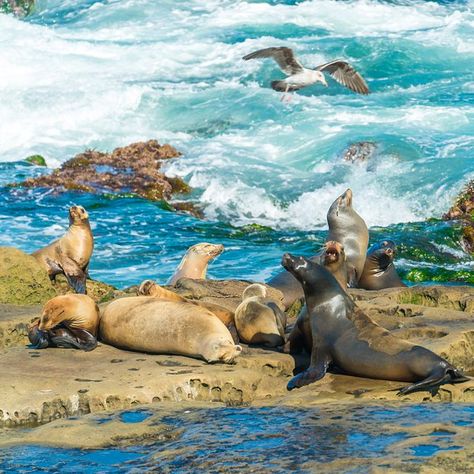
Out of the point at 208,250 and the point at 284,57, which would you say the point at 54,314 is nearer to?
the point at 208,250

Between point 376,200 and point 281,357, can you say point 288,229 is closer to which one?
point 376,200

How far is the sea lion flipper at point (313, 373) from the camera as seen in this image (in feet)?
Result: 20.9

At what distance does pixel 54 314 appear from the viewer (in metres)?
7.23

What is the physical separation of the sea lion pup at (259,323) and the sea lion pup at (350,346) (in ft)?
1.06

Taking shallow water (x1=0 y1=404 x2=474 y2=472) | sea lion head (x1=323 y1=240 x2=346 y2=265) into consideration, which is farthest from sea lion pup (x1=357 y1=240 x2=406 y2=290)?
shallow water (x1=0 y1=404 x2=474 y2=472)

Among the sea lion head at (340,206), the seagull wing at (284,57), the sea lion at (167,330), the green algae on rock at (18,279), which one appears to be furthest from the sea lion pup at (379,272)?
the seagull wing at (284,57)

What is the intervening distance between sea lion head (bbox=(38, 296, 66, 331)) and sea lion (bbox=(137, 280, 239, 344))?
2.36 feet

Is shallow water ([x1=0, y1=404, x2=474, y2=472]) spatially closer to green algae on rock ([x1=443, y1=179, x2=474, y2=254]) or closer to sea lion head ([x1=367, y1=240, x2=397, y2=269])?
sea lion head ([x1=367, y1=240, x2=397, y2=269])

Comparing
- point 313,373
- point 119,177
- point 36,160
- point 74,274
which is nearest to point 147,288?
point 313,373

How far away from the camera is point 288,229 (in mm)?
15977

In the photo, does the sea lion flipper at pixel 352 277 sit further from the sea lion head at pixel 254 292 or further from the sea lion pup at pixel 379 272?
the sea lion head at pixel 254 292

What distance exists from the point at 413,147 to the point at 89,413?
1525 cm

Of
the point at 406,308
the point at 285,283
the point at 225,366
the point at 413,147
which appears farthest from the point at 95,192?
the point at 225,366

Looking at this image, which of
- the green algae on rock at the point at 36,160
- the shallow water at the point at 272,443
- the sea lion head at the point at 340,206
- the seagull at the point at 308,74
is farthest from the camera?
the green algae on rock at the point at 36,160
